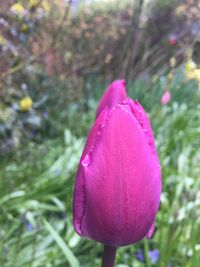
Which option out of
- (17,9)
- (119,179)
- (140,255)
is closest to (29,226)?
(140,255)

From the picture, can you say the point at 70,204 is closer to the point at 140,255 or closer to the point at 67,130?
the point at 140,255

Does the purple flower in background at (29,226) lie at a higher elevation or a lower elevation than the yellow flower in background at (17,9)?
lower

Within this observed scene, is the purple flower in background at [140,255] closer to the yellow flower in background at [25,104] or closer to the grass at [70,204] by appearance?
the grass at [70,204]

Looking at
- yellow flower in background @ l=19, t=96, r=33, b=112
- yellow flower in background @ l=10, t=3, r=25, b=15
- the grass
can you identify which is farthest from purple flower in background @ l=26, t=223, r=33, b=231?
yellow flower in background @ l=10, t=3, r=25, b=15

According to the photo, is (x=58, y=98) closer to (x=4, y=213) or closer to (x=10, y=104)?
(x=10, y=104)

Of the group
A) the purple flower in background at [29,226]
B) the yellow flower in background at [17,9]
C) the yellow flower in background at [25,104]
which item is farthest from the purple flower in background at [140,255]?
Answer: the yellow flower in background at [17,9]

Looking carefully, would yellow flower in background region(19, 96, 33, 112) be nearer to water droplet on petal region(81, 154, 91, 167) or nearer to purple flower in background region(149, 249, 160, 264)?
purple flower in background region(149, 249, 160, 264)
